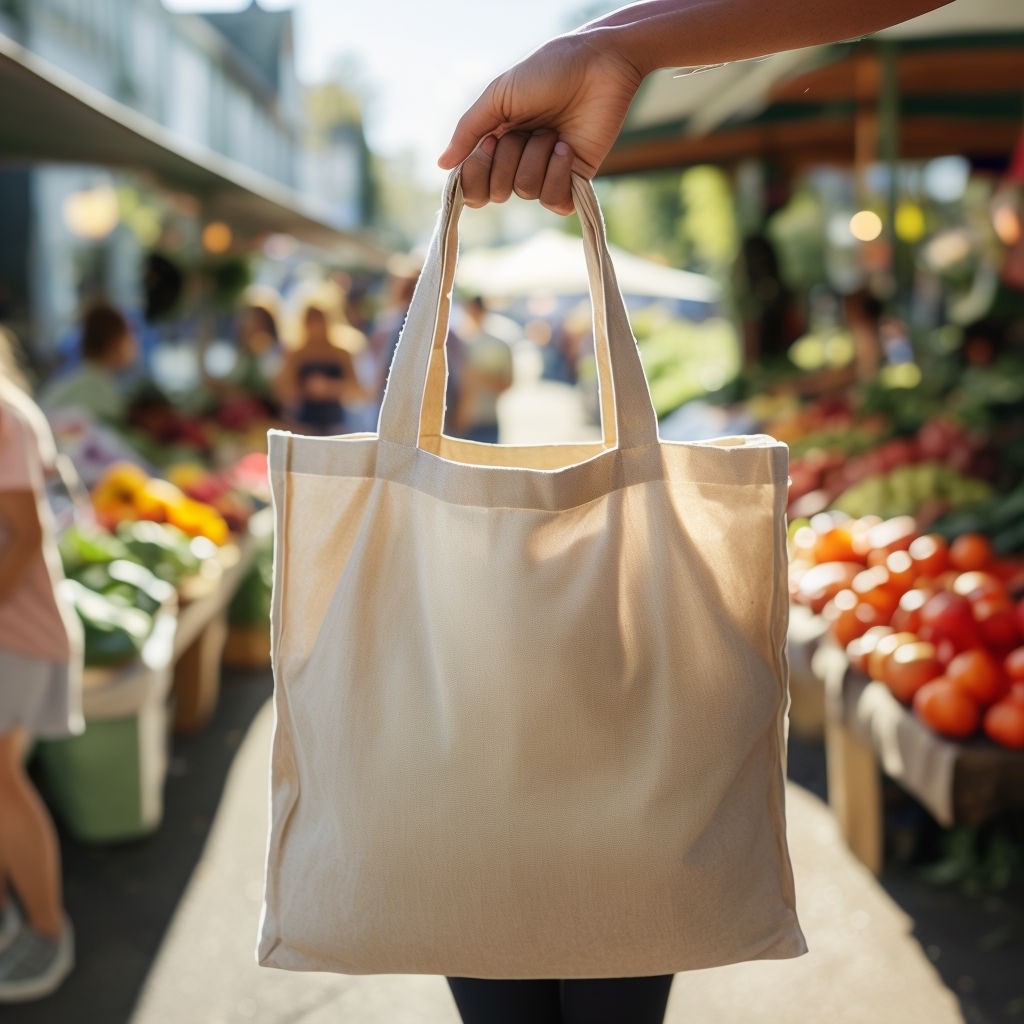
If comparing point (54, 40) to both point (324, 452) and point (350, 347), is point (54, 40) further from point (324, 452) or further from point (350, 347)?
point (324, 452)

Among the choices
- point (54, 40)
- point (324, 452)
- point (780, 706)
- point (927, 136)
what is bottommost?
point (780, 706)

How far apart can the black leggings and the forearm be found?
1035 mm

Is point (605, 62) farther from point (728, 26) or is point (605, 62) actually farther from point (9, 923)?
point (9, 923)

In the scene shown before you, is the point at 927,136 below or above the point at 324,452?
above

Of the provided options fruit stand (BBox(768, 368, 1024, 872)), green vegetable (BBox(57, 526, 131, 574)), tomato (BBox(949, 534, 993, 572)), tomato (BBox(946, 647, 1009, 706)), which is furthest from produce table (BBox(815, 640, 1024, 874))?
green vegetable (BBox(57, 526, 131, 574))

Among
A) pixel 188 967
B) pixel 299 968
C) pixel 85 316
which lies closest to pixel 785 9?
pixel 299 968

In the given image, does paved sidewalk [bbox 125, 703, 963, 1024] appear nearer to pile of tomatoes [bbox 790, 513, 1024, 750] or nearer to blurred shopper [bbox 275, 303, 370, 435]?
pile of tomatoes [bbox 790, 513, 1024, 750]

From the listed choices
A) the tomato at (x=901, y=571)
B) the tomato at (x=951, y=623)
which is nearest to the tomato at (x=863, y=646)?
the tomato at (x=951, y=623)

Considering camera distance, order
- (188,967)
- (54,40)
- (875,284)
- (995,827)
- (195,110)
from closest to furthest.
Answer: (188,967), (995,827), (875,284), (54,40), (195,110)

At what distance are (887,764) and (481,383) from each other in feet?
14.8

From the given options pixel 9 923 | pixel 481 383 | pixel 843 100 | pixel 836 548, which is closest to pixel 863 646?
pixel 836 548

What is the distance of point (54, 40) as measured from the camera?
58.9 feet

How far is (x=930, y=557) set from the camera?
13.9 feet

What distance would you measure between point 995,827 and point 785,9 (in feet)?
11.3
